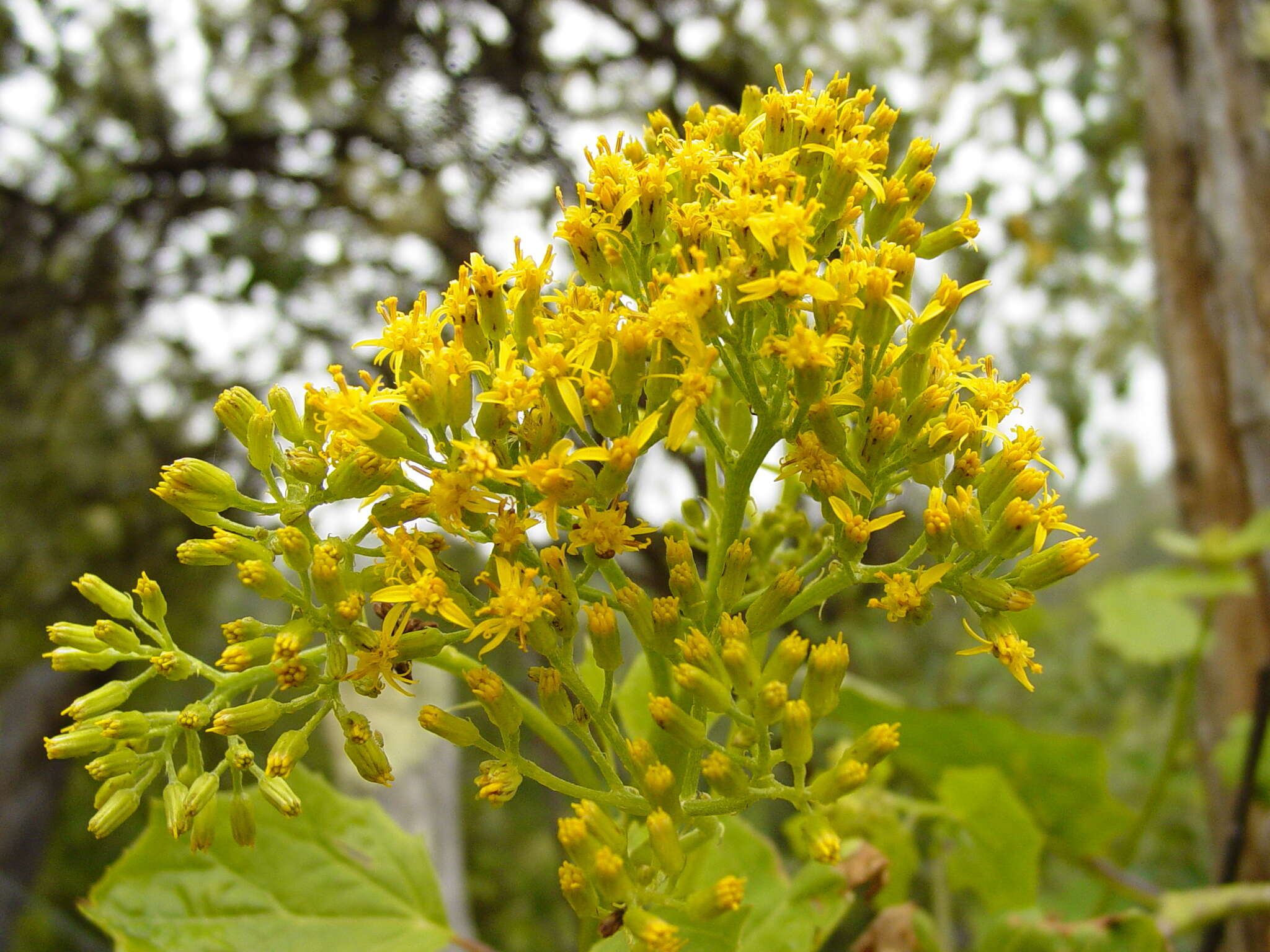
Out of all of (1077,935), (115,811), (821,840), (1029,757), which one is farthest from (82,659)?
(1029,757)

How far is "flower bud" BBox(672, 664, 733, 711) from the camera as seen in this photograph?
Result: 88 cm

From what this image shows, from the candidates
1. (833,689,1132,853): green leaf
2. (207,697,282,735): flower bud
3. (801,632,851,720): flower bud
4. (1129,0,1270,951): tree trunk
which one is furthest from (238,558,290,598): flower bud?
(1129,0,1270,951): tree trunk

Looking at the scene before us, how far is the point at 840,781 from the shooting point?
0.89m

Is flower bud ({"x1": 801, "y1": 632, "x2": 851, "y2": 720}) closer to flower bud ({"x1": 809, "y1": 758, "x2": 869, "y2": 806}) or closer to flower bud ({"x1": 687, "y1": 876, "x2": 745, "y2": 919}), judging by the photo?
flower bud ({"x1": 809, "y1": 758, "x2": 869, "y2": 806})

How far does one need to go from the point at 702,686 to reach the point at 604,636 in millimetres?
113

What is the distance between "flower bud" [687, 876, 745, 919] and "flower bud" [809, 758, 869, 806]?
118 millimetres

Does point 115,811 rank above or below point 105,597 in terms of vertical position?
below

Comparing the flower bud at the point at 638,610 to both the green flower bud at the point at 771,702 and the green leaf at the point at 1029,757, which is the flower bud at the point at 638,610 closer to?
the green flower bud at the point at 771,702

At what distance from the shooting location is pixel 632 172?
100cm

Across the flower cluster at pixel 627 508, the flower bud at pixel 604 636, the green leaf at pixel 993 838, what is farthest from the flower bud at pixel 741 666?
the green leaf at pixel 993 838

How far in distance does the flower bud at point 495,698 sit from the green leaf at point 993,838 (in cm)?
102

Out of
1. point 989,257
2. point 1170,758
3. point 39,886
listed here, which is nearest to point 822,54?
point 989,257

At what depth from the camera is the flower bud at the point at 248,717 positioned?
0.90 m

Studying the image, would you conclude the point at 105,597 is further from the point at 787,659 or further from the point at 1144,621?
the point at 1144,621
